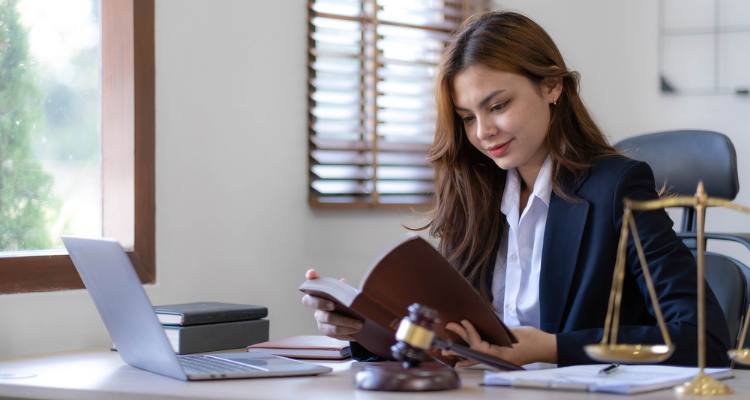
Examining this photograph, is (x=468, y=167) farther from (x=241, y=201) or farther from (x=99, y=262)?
(x=99, y=262)

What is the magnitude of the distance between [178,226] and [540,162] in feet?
3.17

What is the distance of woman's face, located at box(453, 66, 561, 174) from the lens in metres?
1.57

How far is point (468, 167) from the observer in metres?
1.85

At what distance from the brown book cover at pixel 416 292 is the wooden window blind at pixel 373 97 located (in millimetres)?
1132

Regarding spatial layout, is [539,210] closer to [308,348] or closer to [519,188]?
[519,188]

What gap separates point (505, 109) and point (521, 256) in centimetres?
34

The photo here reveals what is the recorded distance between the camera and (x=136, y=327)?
1146 millimetres

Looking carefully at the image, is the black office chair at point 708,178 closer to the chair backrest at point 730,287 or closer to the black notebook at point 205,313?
the chair backrest at point 730,287

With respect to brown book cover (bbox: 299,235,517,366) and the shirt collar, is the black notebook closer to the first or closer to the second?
brown book cover (bbox: 299,235,517,366)

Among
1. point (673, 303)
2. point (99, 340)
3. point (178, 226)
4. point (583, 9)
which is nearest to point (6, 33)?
point (178, 226)

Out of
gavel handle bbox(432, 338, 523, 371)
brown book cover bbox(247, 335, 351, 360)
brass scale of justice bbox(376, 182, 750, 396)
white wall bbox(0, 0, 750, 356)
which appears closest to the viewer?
brass scale of justice bbox(376, 182, 750, 396)

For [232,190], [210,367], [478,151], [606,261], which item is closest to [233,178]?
[232,190]

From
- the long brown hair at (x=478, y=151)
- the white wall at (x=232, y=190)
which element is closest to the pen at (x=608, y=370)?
the long brown hair at (x=478, y=151)

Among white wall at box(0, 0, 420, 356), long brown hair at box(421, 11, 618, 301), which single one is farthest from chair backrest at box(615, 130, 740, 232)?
white wall at box(0, 0, 420, 356)
